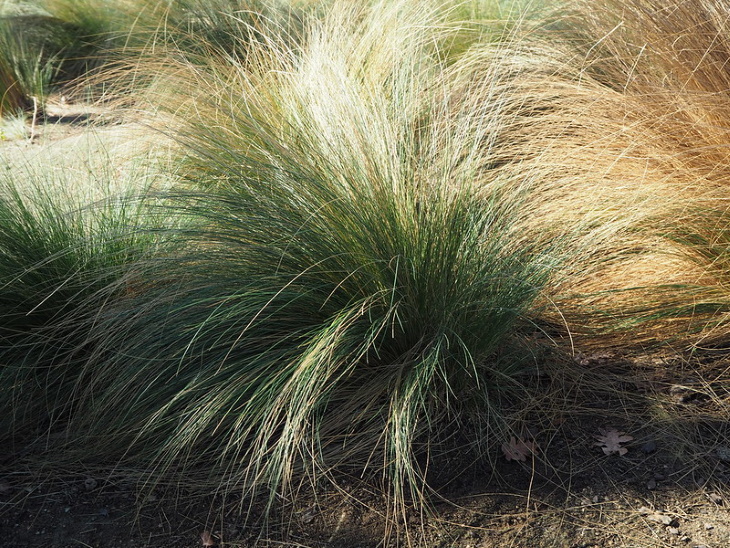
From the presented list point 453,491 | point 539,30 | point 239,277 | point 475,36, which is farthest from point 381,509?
point 475,36

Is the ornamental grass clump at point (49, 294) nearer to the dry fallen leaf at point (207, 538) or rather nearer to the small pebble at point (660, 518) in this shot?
the dry fallen leaf at point (207, 538)

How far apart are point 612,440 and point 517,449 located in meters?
0.32

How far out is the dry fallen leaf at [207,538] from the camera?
230 centimetres

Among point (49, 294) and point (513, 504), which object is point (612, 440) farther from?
point (49, 294)

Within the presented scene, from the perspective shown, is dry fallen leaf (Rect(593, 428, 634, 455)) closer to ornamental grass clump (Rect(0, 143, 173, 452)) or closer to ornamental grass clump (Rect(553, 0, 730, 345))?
ornamental grass clump (Rect(553, 0, 730, 345))

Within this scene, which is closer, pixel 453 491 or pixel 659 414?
pixel 453 491

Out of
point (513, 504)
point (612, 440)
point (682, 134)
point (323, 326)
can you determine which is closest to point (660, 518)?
point (612, 440)

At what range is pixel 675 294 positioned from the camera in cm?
286

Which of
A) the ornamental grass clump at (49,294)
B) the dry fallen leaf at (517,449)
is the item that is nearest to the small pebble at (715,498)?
the dry fallen leaf at (517,449)

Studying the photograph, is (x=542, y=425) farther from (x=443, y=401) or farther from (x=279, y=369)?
(x=279, y=369)

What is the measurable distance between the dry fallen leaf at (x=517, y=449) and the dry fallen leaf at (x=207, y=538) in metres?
0.97

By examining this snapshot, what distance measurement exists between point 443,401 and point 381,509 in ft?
1.33

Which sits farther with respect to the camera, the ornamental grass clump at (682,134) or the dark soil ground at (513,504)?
the ornamental grass clump at (682,134)

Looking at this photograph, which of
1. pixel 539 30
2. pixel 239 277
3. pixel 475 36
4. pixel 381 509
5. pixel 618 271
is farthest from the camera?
pixel 475 36
